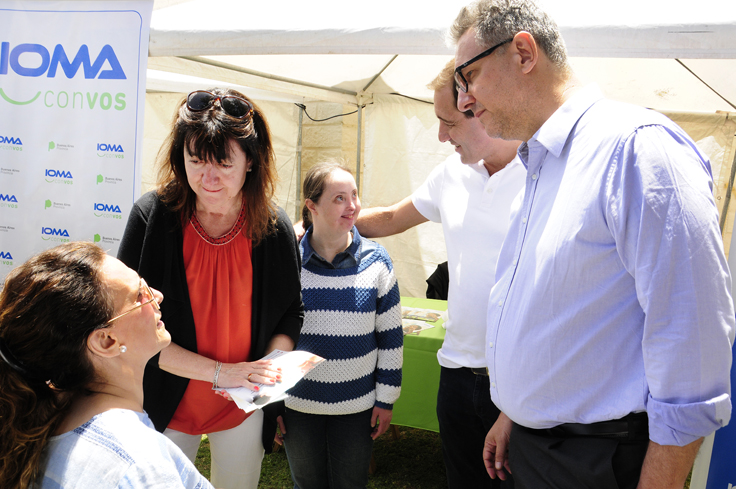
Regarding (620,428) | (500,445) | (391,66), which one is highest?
(391,66)

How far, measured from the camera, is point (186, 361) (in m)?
1.61

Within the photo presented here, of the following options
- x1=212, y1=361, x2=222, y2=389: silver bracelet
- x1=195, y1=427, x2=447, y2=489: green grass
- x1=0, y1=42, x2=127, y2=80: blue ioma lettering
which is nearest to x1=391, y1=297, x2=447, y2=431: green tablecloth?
x1=195, y1=427, x2=447, y2=489: green grass

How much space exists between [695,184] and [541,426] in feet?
2.28

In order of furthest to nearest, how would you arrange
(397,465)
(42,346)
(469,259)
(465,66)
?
(397,465) → (469,259) → (465,66) → (42,346)

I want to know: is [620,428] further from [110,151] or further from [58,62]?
[58,62]

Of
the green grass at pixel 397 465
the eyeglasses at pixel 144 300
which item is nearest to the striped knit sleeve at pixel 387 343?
the eyeglasses at pixel 144 300

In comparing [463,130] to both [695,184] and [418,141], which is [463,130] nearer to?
[695,184]

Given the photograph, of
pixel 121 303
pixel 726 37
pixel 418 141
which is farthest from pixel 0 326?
pixel 418 141

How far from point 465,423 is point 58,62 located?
231cm

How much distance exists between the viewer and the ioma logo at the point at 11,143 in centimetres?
220

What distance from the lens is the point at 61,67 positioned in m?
2.13

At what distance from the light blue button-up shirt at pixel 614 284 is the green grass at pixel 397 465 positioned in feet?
7.30

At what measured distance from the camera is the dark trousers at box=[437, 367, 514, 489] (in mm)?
1998

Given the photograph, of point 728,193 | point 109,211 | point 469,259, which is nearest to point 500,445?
point 469,259
